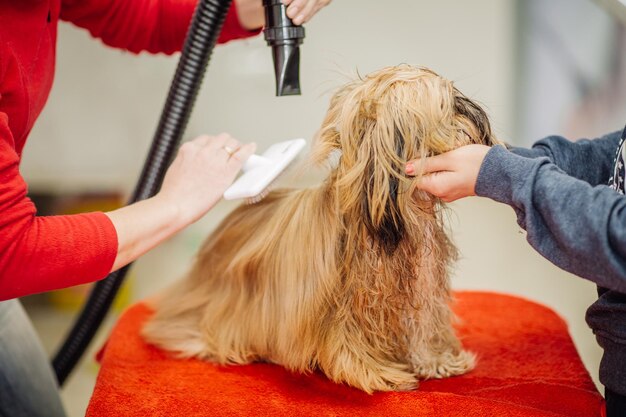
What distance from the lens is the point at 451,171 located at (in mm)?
979

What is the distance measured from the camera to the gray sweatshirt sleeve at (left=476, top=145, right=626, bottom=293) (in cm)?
86

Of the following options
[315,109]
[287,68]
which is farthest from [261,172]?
[315,109]

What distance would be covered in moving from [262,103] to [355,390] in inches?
64.9

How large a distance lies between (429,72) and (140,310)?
36.3 inches

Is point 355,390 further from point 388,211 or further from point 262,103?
point 262,103

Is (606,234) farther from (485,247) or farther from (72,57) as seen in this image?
(72,57)

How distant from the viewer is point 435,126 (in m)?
1.01

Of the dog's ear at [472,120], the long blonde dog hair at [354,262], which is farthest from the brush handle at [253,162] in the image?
the dog's ear at [472,120]

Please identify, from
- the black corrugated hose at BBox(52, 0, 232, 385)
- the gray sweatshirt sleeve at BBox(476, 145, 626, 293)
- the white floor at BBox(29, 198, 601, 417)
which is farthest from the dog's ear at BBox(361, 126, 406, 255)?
the white floor at BBox(29, 198, 601, 417)

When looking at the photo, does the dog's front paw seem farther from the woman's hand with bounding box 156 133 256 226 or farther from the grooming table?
the woman's hand with bounding box 156 133 256 226

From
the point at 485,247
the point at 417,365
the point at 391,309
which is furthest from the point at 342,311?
the point at 485,247

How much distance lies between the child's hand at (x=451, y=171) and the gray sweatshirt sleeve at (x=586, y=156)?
28 centimetres

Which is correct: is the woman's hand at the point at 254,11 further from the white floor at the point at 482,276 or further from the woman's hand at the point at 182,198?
the white floor at the point at 482,276

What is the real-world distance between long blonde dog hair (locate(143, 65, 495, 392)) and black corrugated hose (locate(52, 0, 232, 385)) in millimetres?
246
